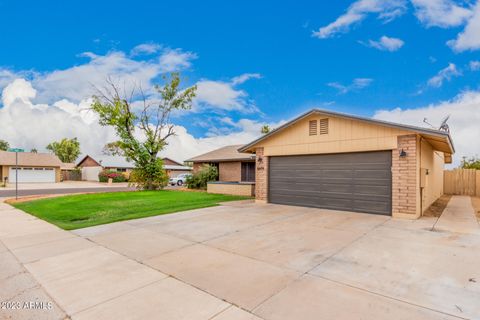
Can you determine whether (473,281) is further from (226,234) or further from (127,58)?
(127,58)

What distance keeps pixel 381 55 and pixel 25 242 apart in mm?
17876

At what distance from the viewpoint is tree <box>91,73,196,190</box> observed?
19547 millimetres

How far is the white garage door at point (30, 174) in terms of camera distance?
33000 mm

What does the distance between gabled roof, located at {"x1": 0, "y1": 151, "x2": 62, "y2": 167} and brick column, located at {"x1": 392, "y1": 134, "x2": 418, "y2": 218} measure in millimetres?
40748

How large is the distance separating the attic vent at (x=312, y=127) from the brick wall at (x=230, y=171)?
1001cm

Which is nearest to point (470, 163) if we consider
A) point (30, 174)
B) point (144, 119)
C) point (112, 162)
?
point (144, 119)

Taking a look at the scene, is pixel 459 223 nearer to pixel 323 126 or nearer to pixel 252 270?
pixel 323 126

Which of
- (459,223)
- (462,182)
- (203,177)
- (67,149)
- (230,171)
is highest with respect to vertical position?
(67,149)

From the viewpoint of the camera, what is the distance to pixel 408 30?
42.0 ft

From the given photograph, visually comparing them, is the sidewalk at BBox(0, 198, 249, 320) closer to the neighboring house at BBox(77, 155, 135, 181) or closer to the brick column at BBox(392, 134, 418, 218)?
the brick column at BBox(392, 134, 418, 218)

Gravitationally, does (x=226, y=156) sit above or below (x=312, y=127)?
below

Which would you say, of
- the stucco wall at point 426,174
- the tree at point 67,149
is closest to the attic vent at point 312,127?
the stucco wall at point 426,174

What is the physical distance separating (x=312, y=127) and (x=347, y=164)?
2.02 metres

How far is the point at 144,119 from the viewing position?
2059 centimetres
